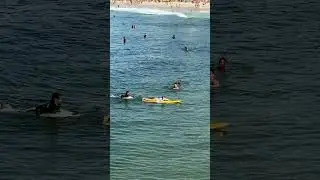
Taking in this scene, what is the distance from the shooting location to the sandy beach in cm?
3425

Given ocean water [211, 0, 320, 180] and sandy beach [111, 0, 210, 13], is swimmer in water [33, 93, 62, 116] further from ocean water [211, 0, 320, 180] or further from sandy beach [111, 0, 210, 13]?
sandy beach [111, 0, 210, 13]

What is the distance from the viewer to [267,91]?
2477 cm

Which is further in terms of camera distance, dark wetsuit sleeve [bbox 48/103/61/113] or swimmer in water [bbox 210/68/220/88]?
swimmer in water [bbox 210/68/220/88]

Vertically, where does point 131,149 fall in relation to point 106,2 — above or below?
below

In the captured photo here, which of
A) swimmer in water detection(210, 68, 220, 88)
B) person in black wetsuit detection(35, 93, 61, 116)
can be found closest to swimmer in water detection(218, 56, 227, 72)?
swimmer in water detection(210, 68, 220, 88)

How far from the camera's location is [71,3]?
113ft

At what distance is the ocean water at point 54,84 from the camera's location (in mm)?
15570

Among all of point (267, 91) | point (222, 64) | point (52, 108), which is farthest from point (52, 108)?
point (222, 64)

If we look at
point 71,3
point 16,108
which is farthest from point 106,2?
point 16,108

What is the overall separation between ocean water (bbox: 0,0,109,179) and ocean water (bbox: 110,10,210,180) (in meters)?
0.58

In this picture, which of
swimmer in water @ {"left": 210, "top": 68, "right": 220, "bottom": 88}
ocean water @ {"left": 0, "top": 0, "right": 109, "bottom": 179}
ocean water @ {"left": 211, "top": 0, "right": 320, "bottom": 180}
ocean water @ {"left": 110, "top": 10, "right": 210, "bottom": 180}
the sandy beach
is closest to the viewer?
ocean water @ {"left": 110, "top": 10, "right": 210, "bottom": 180}

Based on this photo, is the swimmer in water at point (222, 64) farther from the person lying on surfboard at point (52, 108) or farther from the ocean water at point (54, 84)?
the person lying on surfboard at point (52, 108)

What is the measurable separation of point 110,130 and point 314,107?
696 centimetres

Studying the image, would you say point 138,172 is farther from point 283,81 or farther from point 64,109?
point 283,81
